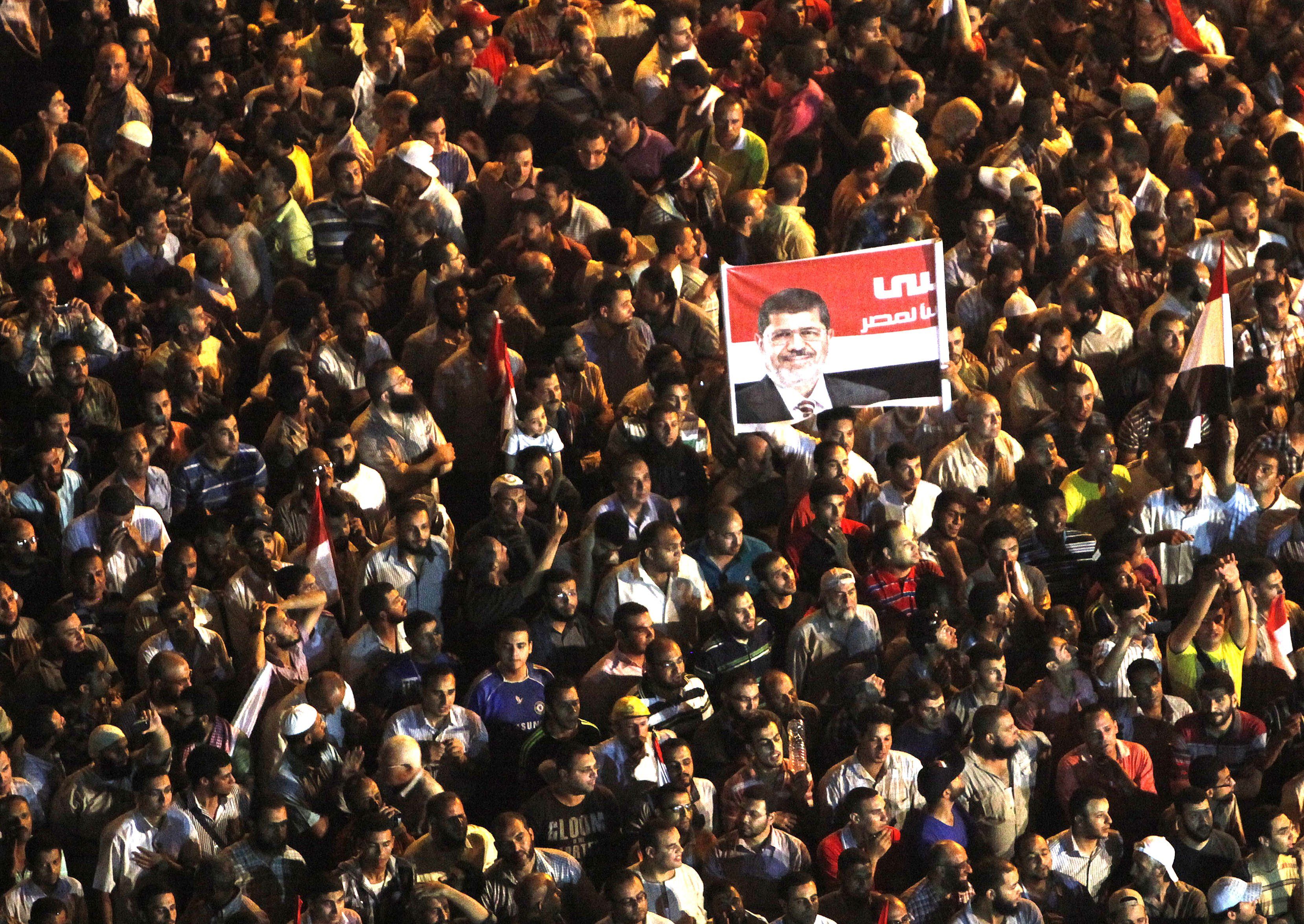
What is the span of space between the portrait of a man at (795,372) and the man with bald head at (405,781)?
251 cm

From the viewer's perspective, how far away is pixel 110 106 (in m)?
16.3

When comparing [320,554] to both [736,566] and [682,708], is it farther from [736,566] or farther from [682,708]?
[736,566]

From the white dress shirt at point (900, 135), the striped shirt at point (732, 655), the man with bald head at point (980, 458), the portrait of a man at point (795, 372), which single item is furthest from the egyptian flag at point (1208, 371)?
the striped shirt at point (732, 655)

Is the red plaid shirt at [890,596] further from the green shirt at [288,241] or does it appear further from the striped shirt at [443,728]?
the green shirt at [288,241]

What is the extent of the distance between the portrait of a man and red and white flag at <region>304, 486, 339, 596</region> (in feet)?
6.79

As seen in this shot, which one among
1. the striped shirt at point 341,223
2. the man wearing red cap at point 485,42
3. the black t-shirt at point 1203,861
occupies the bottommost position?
the black t-shirt at point 1203,861

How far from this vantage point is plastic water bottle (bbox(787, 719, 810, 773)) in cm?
1332

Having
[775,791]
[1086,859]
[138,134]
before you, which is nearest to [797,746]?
[775,791]

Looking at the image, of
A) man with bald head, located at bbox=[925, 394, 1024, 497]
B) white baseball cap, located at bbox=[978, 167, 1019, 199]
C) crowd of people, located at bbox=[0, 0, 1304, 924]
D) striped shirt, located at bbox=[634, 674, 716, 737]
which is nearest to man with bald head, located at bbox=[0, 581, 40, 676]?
crowd of people, located at bbox=[0, 0, 1304, 924]

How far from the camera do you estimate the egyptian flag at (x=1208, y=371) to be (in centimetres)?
1475

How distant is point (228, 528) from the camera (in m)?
14.0

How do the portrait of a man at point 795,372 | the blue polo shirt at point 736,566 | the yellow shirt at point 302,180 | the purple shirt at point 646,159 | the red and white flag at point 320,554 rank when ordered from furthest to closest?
1. the purple shirt at point 646,159
2. the yellow shirt at point 302,180
3. the portrait of a man at point 795,372
4. the blue polo shirt at point 736,566
5. the red and white flag at point 320,554

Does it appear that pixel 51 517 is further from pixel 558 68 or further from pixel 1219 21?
pixel 1219 21

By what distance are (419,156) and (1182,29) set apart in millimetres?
4576
